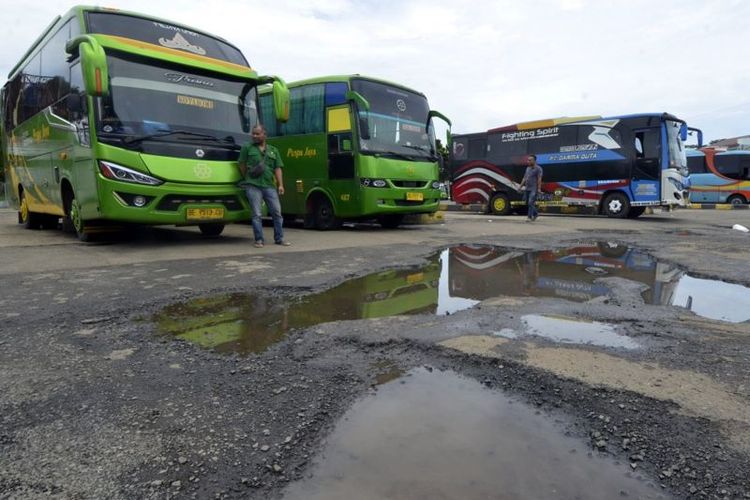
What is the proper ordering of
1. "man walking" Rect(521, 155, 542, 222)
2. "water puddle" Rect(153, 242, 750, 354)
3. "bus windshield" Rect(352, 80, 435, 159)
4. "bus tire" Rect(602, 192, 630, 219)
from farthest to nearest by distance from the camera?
"bus tire" Rect(602, 192, 630, 219) < "man walking" Rect(521, 155, 542, 222) < "bus windshield" Rect(352, 80, 435, 159) < "water puddle" Rect(153, 242, 750, 354)

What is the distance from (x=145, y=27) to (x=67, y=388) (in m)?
6.50

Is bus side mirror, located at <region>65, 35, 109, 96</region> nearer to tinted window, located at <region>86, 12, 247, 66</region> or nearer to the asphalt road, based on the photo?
tinted window, located at <region>86, 12, 247, 66</region>

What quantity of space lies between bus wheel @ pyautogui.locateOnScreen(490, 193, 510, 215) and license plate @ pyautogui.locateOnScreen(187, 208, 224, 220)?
43.9 feet

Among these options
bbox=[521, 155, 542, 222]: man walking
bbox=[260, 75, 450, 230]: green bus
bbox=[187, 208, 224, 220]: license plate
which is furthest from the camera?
bbox=[521, 155, 542, 222]: man walking

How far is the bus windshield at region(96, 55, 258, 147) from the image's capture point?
651 cm

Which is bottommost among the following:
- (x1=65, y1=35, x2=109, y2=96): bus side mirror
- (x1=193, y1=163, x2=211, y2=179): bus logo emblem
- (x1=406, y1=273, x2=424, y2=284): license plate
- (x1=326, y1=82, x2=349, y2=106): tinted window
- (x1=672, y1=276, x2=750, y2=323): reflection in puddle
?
(x1=672, y1=276, x2=750, y2=323): reflection in puddle

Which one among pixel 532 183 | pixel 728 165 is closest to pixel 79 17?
pixel 532 183

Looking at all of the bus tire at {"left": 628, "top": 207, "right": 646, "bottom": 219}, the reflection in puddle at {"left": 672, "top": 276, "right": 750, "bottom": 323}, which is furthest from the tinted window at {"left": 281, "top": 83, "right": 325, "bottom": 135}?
the bus tire at {"left": 628, "top": 207, "right": 646, "bottom": 219}

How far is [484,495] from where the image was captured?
163 centimetres

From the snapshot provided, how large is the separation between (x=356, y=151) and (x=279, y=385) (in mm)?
7659

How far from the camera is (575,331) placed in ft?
10.9

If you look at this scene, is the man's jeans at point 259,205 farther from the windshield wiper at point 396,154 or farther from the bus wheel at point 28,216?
the bus wheel at point 28,216

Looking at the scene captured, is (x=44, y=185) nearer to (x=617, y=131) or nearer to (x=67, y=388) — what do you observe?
(x=67, y=388)

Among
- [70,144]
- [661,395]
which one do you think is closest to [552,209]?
[70,144]
